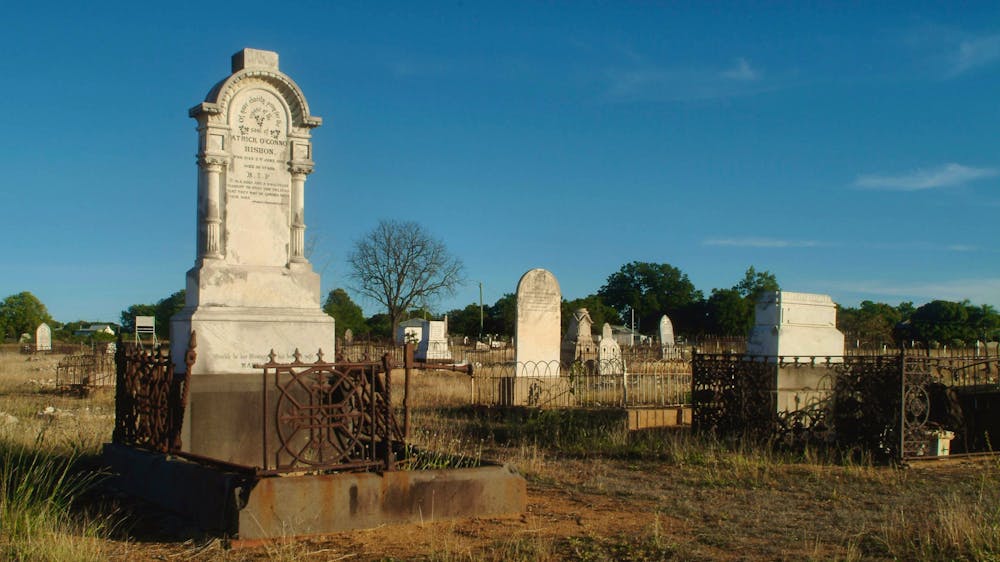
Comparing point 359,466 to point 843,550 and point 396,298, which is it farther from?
point 396,298

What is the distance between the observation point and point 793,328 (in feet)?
44.6

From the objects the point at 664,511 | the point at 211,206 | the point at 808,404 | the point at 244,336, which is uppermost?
the point at 211,206

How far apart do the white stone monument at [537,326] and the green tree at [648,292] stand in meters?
68.4

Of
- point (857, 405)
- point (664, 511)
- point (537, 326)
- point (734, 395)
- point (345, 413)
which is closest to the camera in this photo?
point (345, 413)

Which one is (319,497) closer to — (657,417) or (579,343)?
(657,417)

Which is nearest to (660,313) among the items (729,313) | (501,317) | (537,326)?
(729,313)

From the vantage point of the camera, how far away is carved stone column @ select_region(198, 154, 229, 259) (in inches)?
375

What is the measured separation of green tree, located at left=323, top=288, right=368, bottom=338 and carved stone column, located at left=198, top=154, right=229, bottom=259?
4701 centimetres

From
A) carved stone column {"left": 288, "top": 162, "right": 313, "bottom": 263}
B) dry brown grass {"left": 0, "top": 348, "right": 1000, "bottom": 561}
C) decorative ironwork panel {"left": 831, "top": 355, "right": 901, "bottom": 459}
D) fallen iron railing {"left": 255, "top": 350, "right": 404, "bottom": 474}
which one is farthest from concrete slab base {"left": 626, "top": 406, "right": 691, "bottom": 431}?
fallen iron railing {"left": 255, "top": 350, "right": 404, "bottom": 474}

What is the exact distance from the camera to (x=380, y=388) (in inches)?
290

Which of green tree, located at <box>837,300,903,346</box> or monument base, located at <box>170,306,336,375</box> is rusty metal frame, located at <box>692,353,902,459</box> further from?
green tree, located at <box>837,300,903,346</box>

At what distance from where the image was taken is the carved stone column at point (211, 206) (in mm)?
9523

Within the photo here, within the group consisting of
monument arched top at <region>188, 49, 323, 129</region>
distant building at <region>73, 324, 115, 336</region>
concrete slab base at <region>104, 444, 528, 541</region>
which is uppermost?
monument arched top at <region>188, 49, 323, 129</region>

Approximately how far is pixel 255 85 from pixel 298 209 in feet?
4.62
